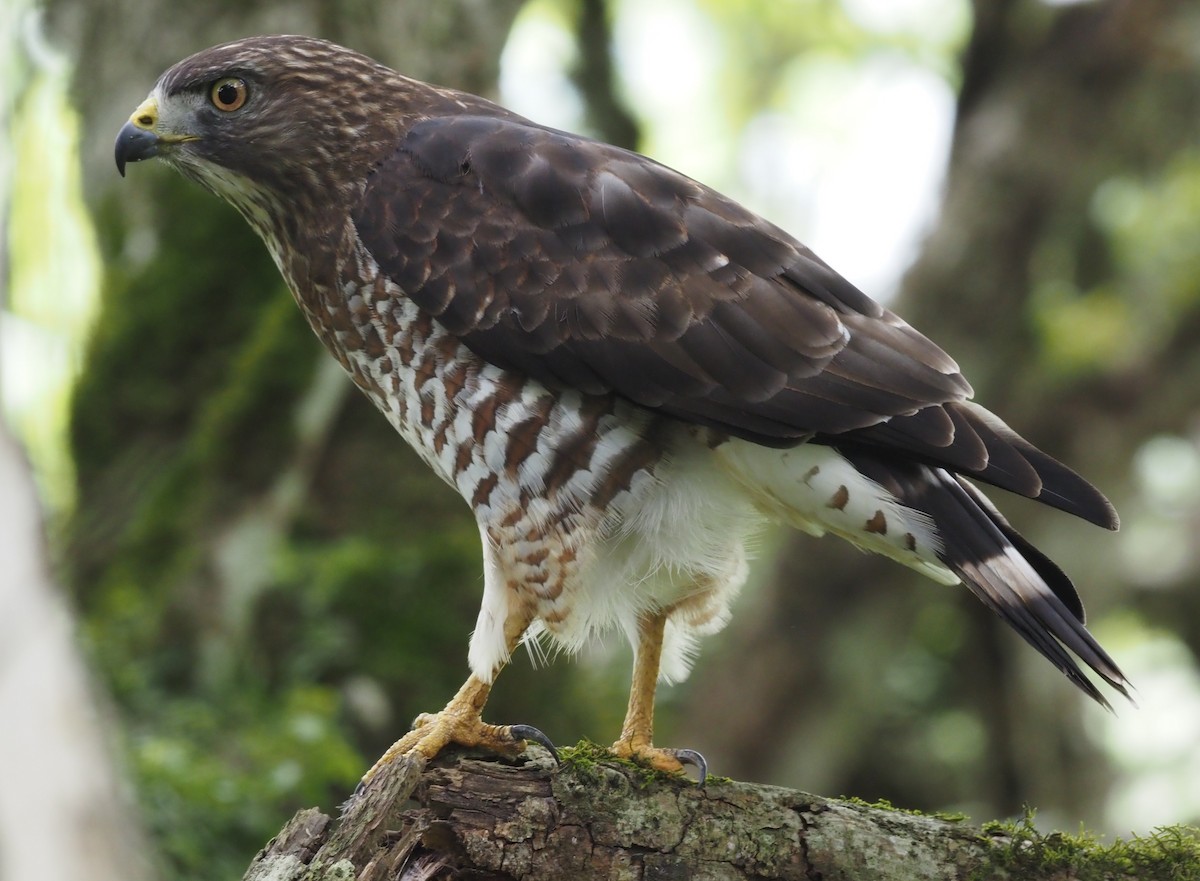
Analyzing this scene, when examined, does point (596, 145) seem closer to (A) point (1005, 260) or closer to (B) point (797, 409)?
(B) point (797, 409)

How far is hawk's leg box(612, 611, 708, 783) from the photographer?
13.0ft

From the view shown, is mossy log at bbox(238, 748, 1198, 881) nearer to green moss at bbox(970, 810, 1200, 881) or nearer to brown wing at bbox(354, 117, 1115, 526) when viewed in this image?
green moss at bbox(970, 810, 1200, 881)

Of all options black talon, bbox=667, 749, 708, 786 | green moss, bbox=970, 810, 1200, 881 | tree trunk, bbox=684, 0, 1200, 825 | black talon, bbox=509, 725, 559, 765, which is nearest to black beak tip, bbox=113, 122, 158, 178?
black talon, bbox=509, 725, 559, 765

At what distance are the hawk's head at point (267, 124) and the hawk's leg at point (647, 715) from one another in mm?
1721

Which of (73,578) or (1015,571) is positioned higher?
(1015,571)

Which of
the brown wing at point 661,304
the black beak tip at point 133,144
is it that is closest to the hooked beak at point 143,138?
the black beak tip at point 133,144

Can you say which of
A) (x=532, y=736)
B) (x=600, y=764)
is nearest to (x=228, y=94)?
(x=532, y=736)

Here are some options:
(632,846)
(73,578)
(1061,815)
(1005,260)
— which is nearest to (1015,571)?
(632,846)

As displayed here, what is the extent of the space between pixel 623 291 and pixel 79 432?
13.8 feet

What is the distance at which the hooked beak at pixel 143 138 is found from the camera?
14.7ft

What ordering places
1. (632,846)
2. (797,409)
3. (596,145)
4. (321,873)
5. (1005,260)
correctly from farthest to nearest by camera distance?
(1005,260), (596,145), (797,409), (632,846), (321,873)

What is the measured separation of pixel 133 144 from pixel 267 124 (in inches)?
16.9

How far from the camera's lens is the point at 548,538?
404 cm

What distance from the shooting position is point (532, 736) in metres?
3.83
